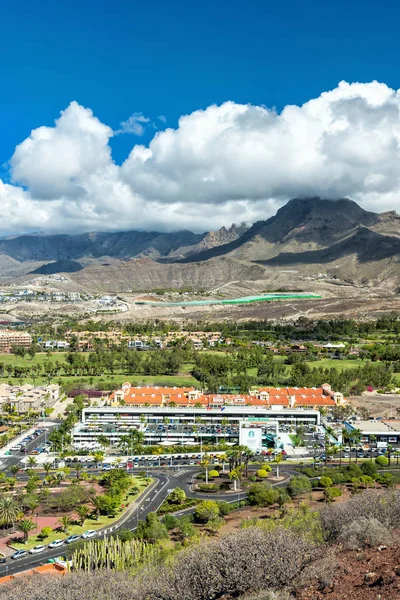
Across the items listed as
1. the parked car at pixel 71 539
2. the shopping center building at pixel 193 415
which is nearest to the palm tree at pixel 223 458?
the shopping center building at pixel 193 415

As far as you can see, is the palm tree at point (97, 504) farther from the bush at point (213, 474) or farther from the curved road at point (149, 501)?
the bush at point (213, 474)

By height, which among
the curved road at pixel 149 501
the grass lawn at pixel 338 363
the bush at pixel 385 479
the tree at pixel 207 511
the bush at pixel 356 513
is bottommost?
the curved road at pixel 149 501

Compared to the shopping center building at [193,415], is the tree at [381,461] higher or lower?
lower

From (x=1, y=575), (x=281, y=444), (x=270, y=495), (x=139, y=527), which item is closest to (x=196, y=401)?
(x=281, y=444)

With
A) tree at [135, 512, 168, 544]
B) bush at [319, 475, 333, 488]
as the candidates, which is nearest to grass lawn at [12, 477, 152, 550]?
tree at [135, 512, 168, 544]

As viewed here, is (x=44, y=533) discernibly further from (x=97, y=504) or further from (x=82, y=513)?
(x=97, y=504)

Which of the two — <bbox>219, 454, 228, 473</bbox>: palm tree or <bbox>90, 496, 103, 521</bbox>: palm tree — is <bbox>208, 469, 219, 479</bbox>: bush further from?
<bbox>90, 496, 103, 521</bbox>: palm tree

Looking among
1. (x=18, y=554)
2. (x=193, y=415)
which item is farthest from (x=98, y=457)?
(x=18, y=554)
